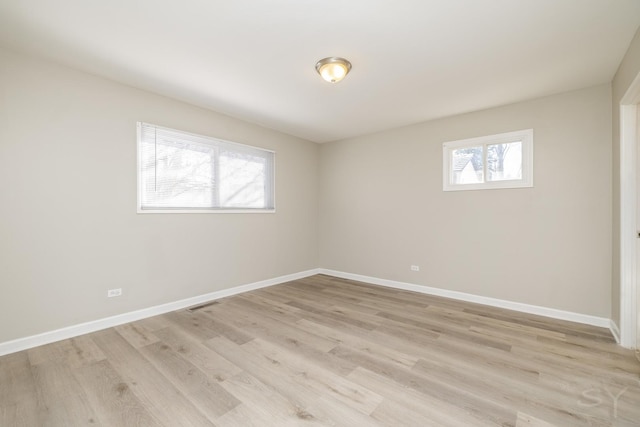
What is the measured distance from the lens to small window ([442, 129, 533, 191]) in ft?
11.3

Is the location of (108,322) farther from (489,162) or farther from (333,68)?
(489,162)

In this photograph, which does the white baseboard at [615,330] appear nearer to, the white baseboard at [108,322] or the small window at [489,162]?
the small window at [489,162]

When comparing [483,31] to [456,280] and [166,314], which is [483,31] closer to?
[456,280]

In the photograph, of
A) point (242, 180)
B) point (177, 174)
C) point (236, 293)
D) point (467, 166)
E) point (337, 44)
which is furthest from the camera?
point (242, 180)

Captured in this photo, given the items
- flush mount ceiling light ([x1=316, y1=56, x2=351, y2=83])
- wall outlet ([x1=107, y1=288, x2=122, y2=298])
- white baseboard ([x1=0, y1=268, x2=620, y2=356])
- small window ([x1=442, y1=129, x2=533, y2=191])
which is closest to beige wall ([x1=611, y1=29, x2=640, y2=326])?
white baseboard ([x1=0, y1=268, x2=620, y2=356])

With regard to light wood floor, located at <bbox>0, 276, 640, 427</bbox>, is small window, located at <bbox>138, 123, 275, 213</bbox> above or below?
above

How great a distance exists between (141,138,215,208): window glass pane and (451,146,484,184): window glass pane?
3557mm

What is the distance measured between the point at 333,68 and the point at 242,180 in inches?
93.1

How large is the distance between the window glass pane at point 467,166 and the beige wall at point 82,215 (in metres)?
3.49

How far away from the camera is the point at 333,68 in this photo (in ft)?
8.41

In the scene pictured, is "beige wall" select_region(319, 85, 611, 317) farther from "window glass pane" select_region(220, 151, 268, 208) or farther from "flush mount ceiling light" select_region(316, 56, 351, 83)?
"flush mount ceiling light" select_region(316, 56, 351, 83)

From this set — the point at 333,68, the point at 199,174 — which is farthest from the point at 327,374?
the point at 199,174

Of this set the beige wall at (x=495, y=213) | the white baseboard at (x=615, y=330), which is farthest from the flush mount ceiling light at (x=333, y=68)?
the white baseboard at (x=615, y=330)

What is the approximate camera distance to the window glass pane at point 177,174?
3.28 metres
